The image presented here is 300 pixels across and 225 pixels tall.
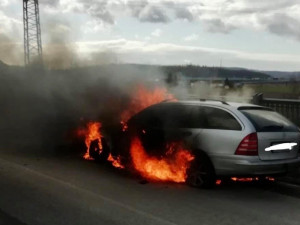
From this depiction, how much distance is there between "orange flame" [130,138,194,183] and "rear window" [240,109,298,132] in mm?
1189

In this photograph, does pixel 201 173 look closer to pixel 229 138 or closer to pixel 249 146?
pixel 229 138

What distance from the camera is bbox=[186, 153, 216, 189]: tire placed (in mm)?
7145

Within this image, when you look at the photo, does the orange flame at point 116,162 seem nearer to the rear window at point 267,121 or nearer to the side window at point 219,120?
the side window at point 219,120

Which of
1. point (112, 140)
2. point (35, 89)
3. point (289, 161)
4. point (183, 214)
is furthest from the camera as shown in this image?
point (35, 89)

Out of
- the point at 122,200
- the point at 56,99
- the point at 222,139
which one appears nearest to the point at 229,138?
the point at 222,139

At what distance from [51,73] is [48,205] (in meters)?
7.17

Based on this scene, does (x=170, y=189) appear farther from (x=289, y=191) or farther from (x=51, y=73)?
(x=51, y=73)

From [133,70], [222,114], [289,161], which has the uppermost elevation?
[133,70]

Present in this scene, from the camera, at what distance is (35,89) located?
1192 centimetres

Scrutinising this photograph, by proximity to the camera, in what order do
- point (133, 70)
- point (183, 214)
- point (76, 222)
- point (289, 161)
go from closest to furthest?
point (76, 222) < point (183, 214) < point (289, 161) < point (133, 70)

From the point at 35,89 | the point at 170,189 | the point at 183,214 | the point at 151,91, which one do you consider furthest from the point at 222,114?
the point at 35,89

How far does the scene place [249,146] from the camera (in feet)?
22.3

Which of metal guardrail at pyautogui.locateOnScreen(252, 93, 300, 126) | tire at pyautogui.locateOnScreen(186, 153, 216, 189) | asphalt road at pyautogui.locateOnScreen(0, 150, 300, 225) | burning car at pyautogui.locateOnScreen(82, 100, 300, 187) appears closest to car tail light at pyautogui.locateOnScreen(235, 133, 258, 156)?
burning car at pyautogui.locateOnScreen(82, 100, 300, 187)

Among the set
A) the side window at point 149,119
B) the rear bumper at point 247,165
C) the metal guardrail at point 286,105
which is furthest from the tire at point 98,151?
the metal guardrail at point 286,105
